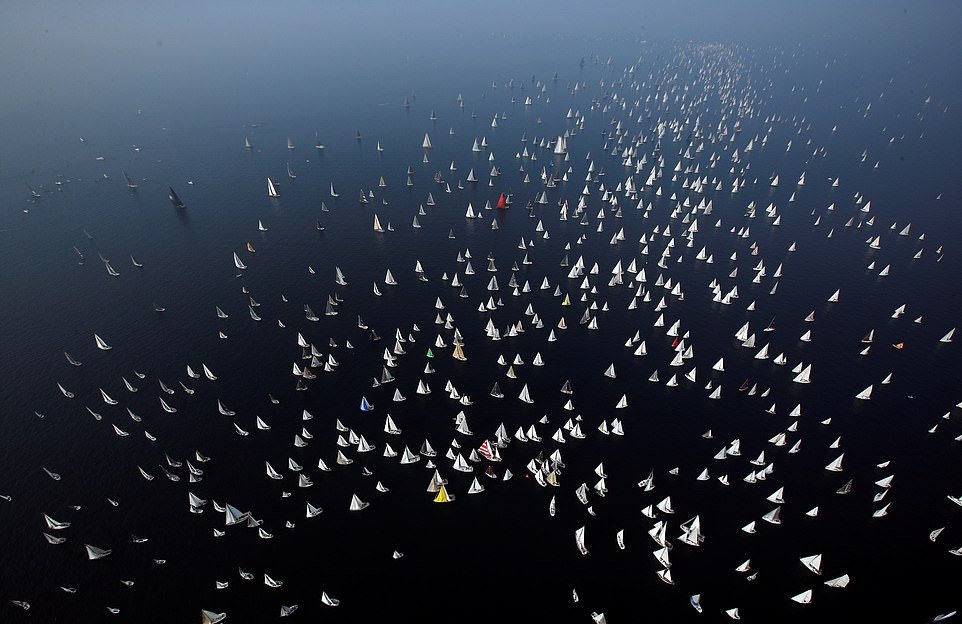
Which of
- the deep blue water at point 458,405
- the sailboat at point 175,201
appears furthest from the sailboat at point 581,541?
the sailboat at point 175,201

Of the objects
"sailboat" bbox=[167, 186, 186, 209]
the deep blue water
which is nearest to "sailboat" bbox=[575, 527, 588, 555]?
the deep blue water

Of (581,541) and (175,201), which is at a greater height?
(175,201)

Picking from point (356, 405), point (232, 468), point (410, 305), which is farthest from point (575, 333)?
point (232, 468)

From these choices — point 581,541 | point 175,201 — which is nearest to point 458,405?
point 581,541

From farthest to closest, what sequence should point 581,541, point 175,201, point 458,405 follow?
1. point 175,201
2. point 458,405
3. point 581,541

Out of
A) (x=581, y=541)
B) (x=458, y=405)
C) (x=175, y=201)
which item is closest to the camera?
(x=581, y=541)

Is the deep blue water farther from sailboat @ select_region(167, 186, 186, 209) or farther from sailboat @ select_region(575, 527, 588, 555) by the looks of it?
sailboat @ select_region(167, 186, 186, 209)

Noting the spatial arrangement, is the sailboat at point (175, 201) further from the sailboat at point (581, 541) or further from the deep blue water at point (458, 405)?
the sailboat at point (581, 541)

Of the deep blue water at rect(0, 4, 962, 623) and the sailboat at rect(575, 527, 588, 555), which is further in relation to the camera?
the sailboat at rect(575, 527, 588, 555)

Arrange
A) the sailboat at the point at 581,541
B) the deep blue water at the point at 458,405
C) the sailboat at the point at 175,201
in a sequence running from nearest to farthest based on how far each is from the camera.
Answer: the deep blue water at the point at 458,405 < the sailboat at the point at 581,541 < the sailboat at the point at 175,201

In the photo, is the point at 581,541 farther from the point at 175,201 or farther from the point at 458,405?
the point at 175,201

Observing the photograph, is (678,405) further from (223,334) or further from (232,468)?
(223,334)
